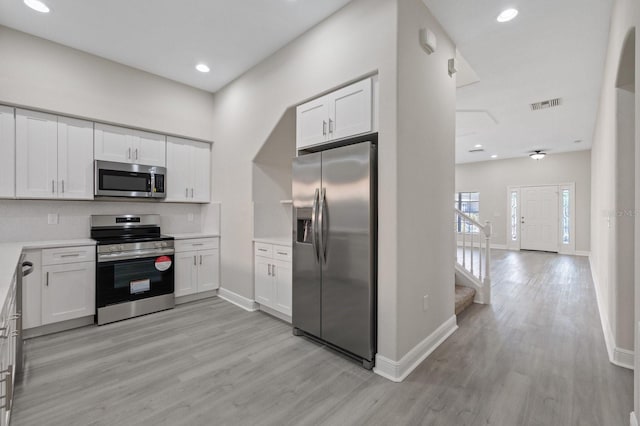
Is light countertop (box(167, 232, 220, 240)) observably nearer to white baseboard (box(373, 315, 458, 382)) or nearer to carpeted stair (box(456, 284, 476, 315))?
white baseboard (box(373, 315, 458, 382))

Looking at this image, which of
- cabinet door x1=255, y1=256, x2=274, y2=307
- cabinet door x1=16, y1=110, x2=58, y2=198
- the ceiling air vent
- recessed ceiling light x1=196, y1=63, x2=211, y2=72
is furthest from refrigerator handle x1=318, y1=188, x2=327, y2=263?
the ceiling air vent

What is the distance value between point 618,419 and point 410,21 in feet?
10.1

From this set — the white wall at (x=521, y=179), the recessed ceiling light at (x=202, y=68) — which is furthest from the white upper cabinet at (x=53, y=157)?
the white wall at (x=521, y=179)

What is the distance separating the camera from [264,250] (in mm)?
3520

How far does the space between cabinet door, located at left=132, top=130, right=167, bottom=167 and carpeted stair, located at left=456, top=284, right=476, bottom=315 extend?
4.28 m

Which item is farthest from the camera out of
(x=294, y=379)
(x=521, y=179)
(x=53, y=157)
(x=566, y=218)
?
(x=521, y=179)

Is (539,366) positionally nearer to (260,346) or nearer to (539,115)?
(260,346)

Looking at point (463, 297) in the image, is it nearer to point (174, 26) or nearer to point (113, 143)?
point (174, 26)

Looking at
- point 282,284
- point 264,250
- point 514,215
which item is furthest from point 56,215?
point 514,215

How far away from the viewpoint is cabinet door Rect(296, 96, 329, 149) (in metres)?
2.75

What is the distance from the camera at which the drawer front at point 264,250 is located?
3422 millimetres

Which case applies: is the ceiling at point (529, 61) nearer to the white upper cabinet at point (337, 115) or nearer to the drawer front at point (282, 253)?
the white upper cabinet at point (337, 115)

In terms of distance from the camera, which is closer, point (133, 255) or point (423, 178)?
point (423, 178)

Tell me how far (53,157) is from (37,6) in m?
1.44
